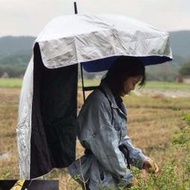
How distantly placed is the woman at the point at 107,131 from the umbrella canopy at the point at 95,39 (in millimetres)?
161

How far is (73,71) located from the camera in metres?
3.76

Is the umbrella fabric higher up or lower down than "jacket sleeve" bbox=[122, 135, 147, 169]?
higher up

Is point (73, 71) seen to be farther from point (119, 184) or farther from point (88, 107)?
point (119, 184)

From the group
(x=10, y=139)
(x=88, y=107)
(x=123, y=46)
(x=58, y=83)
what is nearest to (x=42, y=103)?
(x=58, y=83)

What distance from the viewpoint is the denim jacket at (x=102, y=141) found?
3176 mm

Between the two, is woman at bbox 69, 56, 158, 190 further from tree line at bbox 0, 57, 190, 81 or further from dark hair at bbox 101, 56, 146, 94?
tree line at bbox 0, 57, 190, 81

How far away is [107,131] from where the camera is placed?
126 inches

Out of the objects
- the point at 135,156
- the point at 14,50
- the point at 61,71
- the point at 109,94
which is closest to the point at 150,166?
the point at 135,156

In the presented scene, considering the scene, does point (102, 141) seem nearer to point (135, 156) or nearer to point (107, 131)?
point (107, 131)

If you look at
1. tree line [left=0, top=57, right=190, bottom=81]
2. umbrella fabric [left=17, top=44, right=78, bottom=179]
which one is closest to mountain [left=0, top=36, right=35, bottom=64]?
tree line [left=0, top=57, right=190, bottom=81]

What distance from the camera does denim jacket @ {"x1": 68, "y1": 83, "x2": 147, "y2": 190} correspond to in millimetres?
3176

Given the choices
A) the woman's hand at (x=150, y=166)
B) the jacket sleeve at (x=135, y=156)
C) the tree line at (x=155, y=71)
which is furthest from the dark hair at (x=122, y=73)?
the tree line at (x=155, y=71)

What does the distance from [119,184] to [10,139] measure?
942 centimetres

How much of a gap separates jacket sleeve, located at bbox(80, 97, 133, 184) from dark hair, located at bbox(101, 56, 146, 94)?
150 millimetres
